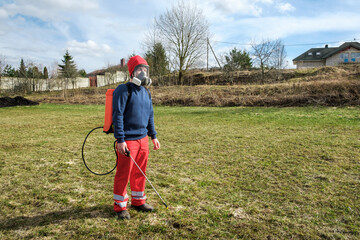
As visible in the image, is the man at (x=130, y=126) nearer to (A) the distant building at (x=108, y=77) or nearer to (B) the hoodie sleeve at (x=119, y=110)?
(B) the hoodie sleeve at (x=119, y=110)

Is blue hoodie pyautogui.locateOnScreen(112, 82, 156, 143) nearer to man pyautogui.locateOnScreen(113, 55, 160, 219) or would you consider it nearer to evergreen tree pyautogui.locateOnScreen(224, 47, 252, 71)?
Answer: man pyautogui.locateOnScreen(113, 55, 160, 219)

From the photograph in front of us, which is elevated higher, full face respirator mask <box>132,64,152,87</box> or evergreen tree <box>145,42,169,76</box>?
evergreen tree <box>145,42,169,76</box>

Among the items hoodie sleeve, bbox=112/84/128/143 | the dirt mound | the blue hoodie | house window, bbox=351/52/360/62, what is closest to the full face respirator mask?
the blue hoodie

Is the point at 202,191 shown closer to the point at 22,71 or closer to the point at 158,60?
the point at 158,60

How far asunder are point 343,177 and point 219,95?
1662cm

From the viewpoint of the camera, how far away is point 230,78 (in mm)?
29266

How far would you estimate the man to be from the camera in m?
2.90

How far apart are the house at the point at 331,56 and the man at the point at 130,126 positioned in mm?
34997

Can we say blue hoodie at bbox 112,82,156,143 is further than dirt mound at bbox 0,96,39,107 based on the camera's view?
No

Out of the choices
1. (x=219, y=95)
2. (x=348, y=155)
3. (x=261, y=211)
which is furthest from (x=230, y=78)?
(x=261, y=211)

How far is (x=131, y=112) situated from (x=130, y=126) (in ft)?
0.56

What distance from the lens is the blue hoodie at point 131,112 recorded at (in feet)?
9.50

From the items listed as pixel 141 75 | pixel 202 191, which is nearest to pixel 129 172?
pixel 141 75

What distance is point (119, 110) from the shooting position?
2.89 m
